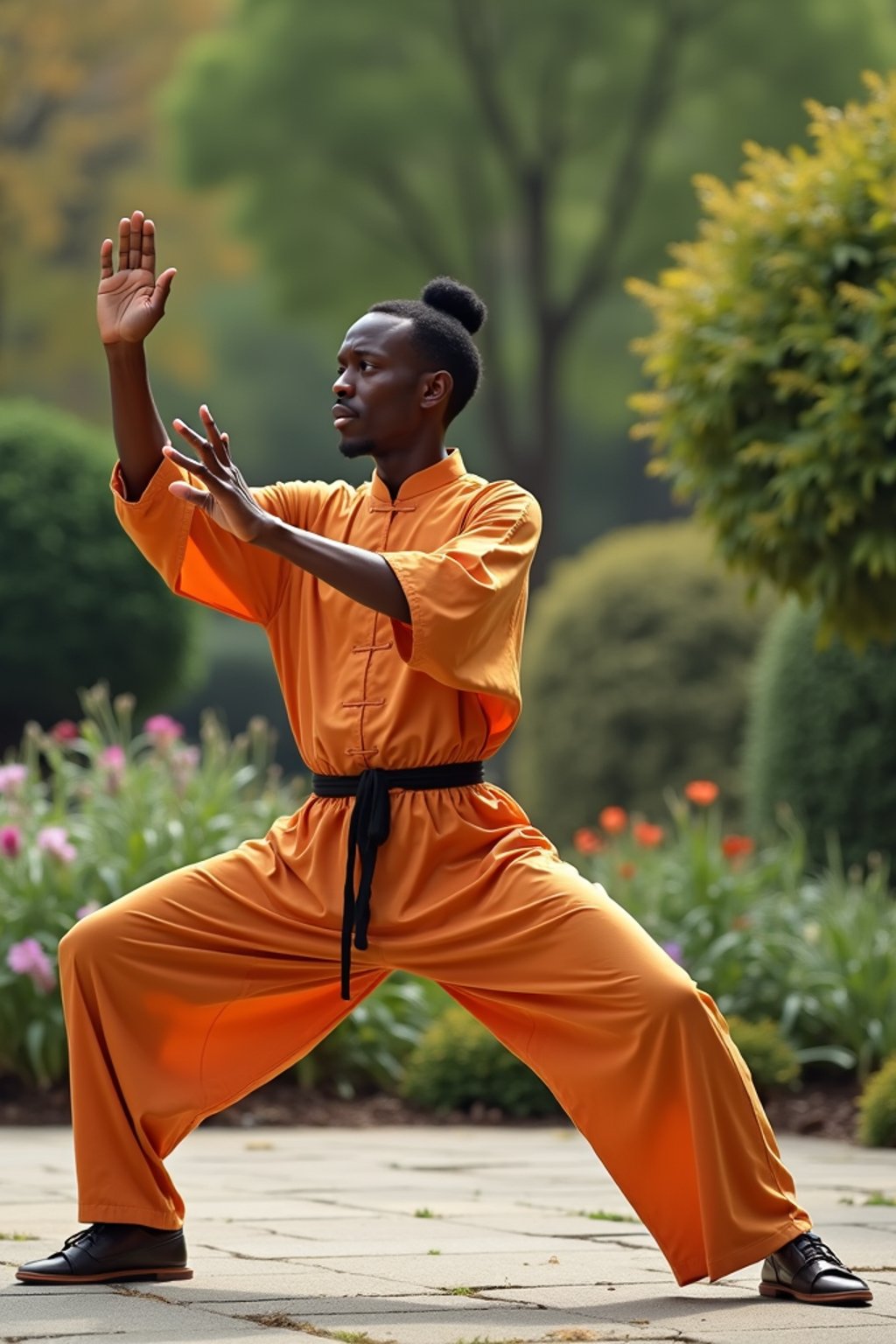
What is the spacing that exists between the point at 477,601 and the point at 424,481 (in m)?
0.45

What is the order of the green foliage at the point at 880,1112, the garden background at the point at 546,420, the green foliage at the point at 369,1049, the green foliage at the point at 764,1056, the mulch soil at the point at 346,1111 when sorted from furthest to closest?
1. the green foliage at the point at 369,1049
2. the green foliage at the point at 764,1056
3. the mulch soil at the point at 346,1111
4. the garden background at the point at 546,420
5. the green foliage at the point at 880,1112

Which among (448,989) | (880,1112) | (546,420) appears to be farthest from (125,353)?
(546,420)

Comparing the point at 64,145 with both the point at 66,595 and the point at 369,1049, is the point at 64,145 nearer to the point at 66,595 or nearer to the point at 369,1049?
the point at 66,595

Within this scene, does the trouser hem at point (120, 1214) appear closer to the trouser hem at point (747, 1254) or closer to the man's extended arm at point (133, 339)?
the trouser hem at point (747, 1254)

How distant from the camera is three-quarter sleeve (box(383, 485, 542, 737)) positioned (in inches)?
142

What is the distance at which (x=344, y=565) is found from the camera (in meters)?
3.55

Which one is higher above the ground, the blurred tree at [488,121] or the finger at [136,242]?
the blurred tree at [488,121]

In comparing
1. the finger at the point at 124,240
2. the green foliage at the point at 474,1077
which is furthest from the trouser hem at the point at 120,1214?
the green foliage at the point at 474,1077

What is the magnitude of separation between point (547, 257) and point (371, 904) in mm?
18751

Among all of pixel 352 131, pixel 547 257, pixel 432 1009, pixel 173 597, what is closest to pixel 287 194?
pixel 352 131

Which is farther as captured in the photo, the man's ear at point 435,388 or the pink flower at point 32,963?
the pink flower at point 32,963

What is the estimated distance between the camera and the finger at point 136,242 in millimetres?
3918

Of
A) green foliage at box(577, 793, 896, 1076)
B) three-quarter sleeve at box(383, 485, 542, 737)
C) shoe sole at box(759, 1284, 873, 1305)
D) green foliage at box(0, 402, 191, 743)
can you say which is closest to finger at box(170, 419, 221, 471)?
three-quarter sleeve at box(383, 485, 542, 737)

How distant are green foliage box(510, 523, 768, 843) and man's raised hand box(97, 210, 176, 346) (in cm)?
796
